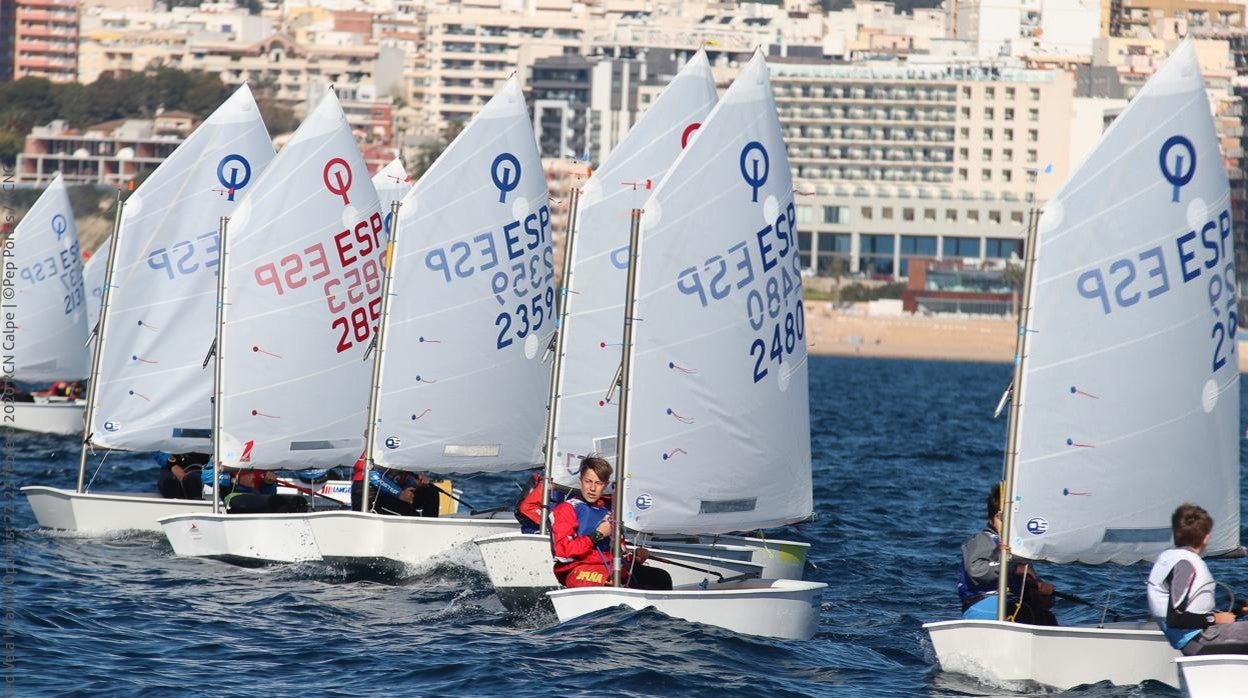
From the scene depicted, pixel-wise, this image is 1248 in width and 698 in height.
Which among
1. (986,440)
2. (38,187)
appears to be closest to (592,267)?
(986,440)

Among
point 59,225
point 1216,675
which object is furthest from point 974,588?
point 59,225

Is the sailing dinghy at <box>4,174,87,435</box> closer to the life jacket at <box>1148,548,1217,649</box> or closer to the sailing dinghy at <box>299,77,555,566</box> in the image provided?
the sailing dinghy at <box>299,77,555,566</box>

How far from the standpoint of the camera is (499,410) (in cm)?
1875

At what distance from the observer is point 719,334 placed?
1496 centimetres

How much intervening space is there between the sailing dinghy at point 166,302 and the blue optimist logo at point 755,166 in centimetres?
744

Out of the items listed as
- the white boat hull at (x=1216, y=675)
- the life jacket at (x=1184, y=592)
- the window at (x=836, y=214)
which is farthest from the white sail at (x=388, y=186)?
the window at (x=836, y=214)

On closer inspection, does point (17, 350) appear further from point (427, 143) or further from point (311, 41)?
point (311, 41)

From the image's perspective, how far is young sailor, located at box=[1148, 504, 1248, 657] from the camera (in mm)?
11594

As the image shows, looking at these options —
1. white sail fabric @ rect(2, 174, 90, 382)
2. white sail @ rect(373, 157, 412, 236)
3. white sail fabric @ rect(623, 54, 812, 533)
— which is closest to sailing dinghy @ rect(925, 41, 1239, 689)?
white sail fabric @ rect(623, 54, 812, 533)

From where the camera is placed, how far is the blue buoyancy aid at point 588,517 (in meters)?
14.4

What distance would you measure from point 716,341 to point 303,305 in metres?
5.76

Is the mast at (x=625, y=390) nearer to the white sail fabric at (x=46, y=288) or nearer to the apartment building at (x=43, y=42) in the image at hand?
the white sail fabric at (x=46, y=288)

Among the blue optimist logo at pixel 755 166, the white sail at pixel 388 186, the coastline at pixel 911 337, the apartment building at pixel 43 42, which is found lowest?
the blue optimist logo at pixel 755 166

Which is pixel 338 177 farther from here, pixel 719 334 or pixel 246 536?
pixel 719 334
